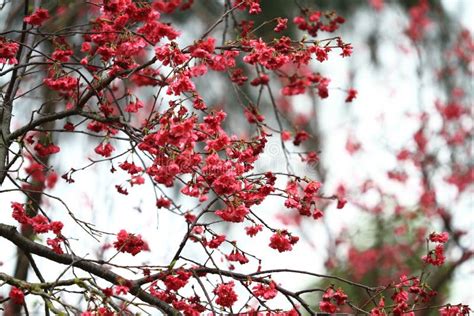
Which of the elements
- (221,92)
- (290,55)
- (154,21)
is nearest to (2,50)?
(154,21)

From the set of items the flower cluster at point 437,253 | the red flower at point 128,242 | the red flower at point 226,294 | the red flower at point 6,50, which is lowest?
the red flower at point 226,294

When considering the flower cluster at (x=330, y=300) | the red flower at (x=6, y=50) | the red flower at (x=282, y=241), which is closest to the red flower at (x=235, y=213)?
the red flower at (x=282, y=241)

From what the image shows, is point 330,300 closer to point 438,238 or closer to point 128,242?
point 438,238

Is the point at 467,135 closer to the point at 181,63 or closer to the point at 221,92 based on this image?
the point at 221,92

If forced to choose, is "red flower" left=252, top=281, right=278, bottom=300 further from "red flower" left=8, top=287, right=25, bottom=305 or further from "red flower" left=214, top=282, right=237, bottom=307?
"red flower" left=8, top=287, right=25, bottom=305

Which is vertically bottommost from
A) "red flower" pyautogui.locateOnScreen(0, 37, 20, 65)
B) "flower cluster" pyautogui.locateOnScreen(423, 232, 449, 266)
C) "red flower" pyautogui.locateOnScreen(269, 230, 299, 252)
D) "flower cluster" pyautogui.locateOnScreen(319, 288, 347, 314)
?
"flower cluster" pyautogui.locateOnScreen(319, 288, 347, 314)

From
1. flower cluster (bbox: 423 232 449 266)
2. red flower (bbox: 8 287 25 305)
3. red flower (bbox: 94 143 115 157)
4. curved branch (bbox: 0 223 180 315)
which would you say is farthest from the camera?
red flower (bbox: 94 143 115 157)

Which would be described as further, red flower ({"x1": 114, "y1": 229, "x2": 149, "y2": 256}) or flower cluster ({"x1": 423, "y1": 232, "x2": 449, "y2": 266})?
flower cluster ({"x1": 423, "y1": 232, "x2": 449, "y2": 266})

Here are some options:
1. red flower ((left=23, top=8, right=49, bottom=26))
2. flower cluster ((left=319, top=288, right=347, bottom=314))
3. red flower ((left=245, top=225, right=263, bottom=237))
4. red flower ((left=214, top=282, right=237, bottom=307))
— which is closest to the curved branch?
red flower ((left=214, top=282, right=237, bottom=307))

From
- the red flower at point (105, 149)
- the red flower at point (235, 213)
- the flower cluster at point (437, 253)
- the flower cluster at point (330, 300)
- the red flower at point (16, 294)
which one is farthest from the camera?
the red flower at point (105, 149)

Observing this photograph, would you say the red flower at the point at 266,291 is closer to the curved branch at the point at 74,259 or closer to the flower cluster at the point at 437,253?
the curved branch at the point at 74,259

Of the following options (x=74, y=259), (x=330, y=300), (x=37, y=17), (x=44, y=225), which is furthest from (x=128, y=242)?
(x=37, y=17)

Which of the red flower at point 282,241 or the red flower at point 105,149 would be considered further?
the red flower at point 105,149

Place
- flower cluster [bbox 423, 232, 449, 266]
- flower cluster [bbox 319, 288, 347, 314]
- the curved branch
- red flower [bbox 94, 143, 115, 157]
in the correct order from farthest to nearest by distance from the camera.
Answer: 1. red flower [bbox 94, 143, 115, 157]
2. flower cluster [bbox 423, 232, 449, 266]
3. flower cluster [bbox 319, 288, 347, 314]
4. the curved branch
